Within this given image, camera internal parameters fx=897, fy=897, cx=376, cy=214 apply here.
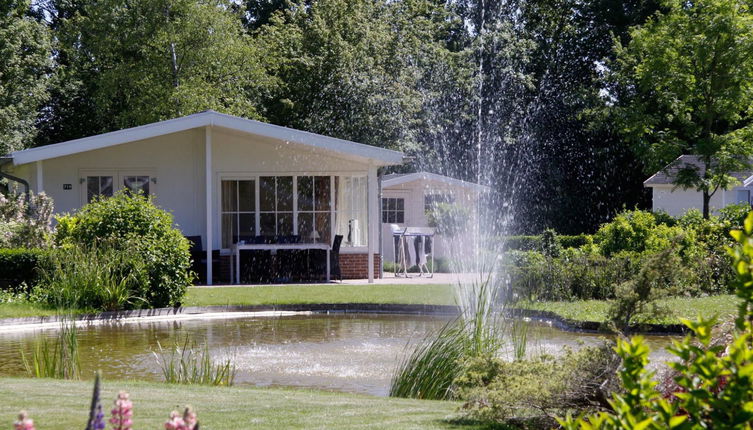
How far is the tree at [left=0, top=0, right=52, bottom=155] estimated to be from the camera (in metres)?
30.6

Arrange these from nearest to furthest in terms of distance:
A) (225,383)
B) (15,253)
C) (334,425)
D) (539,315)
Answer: (334,425) < (225,383) < (539,315) < (15,253)

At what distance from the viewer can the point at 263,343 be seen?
11.1 metres

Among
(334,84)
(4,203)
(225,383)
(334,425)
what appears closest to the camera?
(334,425)

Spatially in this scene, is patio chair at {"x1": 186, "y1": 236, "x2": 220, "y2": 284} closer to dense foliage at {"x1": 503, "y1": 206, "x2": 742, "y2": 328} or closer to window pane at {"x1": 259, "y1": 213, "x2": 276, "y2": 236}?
window pane at {"x1": 259, "y1": 213, "x2": 276, "y2": 236}

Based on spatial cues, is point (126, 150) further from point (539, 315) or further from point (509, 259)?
point (539, 315)

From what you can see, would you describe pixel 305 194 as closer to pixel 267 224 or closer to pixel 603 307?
pixel 267 224

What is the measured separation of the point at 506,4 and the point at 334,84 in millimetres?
11029

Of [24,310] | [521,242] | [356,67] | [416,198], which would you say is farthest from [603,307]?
[356,67]

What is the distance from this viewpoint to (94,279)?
13750 millimetres

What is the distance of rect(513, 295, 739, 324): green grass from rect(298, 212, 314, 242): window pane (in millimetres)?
7460

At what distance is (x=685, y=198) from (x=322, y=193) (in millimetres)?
17084

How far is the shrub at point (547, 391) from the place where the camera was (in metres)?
5.41

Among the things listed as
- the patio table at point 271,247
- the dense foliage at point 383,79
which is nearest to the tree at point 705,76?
the dense foliage at point 383,79

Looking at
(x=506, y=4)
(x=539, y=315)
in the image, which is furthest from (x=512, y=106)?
(x=539, y=315)
